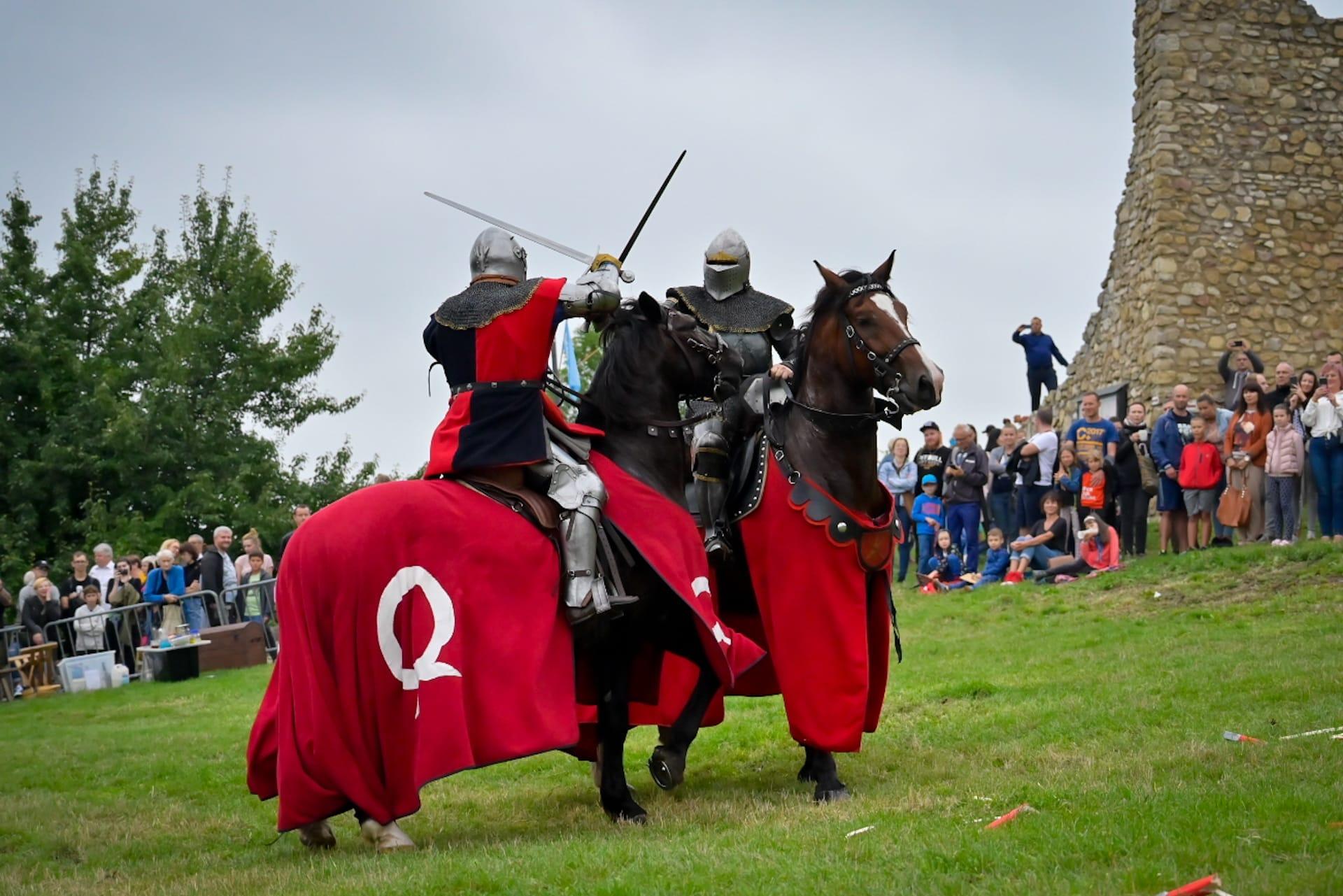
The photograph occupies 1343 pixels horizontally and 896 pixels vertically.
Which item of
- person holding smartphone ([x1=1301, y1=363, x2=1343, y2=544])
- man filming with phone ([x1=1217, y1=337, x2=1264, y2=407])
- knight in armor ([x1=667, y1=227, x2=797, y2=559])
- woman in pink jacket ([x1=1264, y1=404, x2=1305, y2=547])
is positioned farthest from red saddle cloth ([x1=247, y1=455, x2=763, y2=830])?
man filming with phone ([x1=1217, y1=337, x2=1264, y2=407])

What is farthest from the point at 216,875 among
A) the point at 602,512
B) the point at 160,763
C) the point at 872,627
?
the point at 160,763

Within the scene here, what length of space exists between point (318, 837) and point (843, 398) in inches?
131

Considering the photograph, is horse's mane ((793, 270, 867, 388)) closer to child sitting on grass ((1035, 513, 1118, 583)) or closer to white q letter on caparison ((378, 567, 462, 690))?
white q letter on caparison ((378, 567, 462, 690))

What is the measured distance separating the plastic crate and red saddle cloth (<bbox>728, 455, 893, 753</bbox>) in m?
13.2

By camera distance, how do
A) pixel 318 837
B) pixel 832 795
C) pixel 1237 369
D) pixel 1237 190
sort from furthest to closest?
pixel 1237 190, pixel 1237 369, pixel 832 795, pixel 318 837

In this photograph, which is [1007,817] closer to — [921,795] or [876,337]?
[921,795]

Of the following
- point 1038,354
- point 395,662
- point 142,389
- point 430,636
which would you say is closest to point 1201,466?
point 1038,354

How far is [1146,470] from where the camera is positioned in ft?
57.3

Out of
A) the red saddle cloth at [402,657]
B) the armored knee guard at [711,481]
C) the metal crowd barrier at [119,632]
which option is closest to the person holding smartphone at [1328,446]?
the armored knee guard at [711,481]

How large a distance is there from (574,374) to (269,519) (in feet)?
48.0

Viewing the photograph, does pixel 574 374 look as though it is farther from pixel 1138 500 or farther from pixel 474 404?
pixel 474 404

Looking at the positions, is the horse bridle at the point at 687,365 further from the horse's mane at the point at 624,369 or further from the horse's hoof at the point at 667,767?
the horse's hoof at the point at 667,767

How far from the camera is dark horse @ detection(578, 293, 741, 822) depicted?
7.48 metres

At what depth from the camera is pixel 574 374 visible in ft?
51.5
